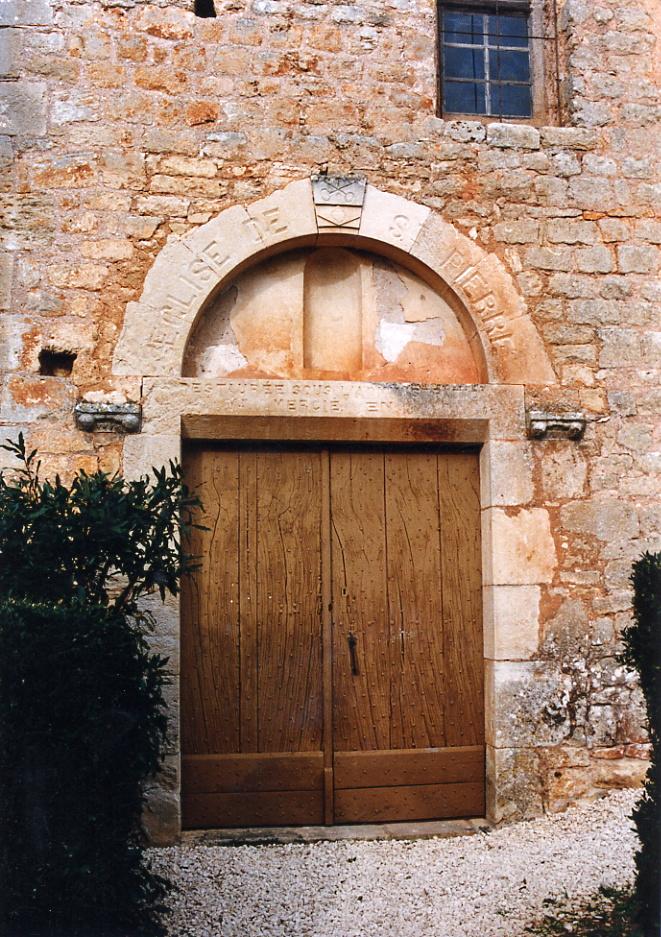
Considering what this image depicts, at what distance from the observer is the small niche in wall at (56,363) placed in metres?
4.54

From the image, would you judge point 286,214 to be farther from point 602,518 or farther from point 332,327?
point 602,518

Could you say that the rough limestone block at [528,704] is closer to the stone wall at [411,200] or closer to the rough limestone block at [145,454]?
the stone wall at [411,200]

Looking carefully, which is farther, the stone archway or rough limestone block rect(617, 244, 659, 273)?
rough limestone block rect(617, 244, 659, 273)

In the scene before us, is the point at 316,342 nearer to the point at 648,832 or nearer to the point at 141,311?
the point at 141,311

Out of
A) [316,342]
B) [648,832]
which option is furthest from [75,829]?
[316,342]

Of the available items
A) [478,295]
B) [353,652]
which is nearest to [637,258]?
[478,295]

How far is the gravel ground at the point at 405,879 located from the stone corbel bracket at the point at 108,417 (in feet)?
6.63

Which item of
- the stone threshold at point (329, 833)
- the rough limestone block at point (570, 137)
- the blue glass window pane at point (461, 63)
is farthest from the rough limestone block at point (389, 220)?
the stone threshold at point (329, 833)

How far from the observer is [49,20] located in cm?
A: 473

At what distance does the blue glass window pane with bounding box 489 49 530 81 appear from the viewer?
532cm

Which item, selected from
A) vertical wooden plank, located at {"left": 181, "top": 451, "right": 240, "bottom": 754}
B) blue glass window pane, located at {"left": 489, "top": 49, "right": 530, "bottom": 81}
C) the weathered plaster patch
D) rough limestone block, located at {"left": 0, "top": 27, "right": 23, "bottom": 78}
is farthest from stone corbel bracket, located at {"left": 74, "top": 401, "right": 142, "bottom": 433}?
blue glass window pane, located at {"left": 489, "top": 49, "right": 530, "bottom": 81}

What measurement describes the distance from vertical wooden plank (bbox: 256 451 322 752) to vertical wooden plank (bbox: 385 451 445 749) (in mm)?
Answer: 402

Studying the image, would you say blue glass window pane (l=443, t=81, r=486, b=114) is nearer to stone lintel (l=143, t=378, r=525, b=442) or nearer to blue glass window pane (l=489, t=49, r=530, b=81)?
blue glass window pane (l=489, t=49, r=530, b=81)

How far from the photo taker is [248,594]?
4711mm
